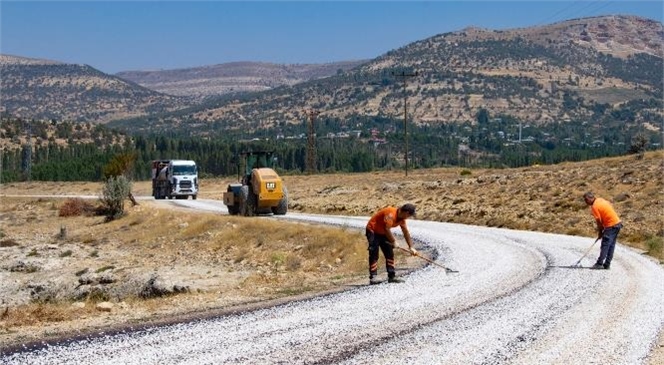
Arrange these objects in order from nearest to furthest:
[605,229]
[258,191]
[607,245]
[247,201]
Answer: [607,245] → [605,229] → [258,191] → [247,201]

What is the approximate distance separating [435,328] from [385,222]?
474 centimetres

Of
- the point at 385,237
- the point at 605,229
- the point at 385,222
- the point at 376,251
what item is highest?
the point at 385,222

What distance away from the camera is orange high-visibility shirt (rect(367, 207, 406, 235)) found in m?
16.2

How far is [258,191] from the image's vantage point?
124 feet

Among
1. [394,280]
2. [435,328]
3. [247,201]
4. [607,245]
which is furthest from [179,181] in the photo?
[435,328]

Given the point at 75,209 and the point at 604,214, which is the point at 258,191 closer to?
the point at 75,209

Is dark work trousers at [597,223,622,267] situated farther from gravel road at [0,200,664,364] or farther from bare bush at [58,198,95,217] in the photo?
bare bush at [58,198,95,217]

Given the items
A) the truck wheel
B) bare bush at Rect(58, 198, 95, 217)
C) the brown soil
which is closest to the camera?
the brown soil

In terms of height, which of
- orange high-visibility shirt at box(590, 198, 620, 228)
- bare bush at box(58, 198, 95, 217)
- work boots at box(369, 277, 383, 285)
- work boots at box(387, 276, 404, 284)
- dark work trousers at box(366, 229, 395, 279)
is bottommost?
bare bush at box(58, 198, 95, 217)

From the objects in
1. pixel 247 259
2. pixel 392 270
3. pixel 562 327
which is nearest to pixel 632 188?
pixel 247 259

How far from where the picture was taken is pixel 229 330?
37.6 feet

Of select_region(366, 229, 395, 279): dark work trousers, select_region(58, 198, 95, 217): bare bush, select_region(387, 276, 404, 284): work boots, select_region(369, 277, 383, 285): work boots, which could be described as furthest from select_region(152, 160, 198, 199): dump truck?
select_region(387, 276, 404, 284): work boots

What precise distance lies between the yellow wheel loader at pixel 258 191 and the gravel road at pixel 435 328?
20.8 m

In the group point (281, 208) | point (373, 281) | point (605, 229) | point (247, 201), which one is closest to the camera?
point (373, 281)
